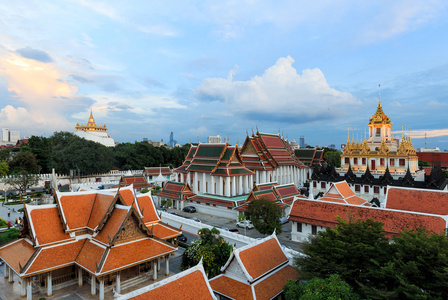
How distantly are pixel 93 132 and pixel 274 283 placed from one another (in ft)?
331

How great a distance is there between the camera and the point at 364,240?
472 inches

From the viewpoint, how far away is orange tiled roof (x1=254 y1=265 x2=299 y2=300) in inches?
478

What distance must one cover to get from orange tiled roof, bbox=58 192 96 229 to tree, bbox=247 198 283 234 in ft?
38.7

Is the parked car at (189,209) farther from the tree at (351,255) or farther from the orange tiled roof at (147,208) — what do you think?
the tree at (351,255)

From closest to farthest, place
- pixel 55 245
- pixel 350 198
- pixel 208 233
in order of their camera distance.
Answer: pixel 55 245, pixel 208 233, pixel 350 198

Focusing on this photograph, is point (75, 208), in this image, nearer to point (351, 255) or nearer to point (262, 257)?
point (262, 257)

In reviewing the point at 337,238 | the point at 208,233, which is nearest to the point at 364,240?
the point at 337,238

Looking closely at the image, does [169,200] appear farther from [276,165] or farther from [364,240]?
[364,240]

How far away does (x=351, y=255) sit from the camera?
1159cm

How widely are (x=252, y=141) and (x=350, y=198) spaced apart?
20.3m

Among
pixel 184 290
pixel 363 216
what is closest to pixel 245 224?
pixel 363 216

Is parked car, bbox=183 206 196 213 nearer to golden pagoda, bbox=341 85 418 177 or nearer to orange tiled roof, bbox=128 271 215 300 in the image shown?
orange tiled roof, bbox=128 271 215 300

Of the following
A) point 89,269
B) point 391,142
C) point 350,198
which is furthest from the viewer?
point 391,142

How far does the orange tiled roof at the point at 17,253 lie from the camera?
44.8ft
